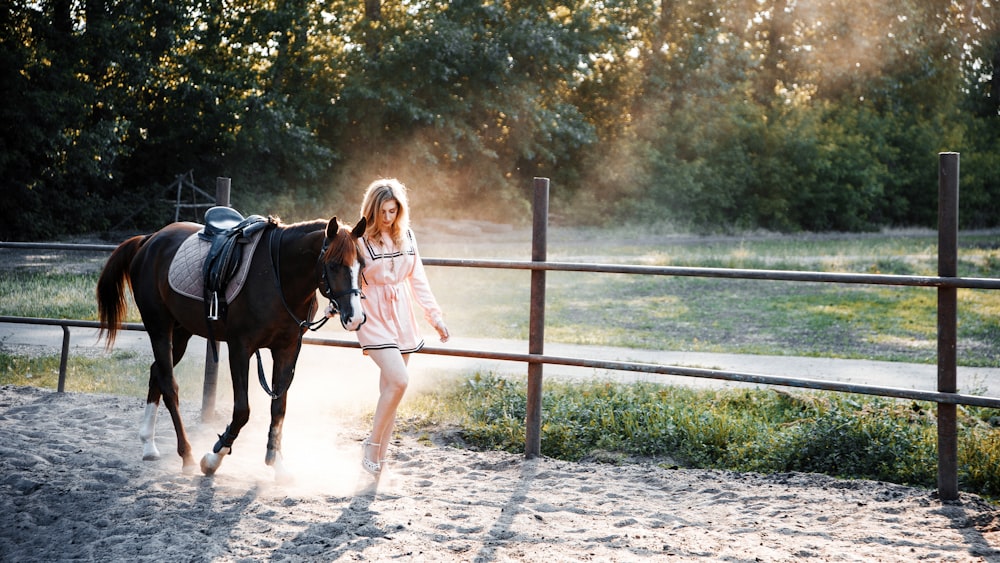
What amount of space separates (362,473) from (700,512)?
1.87 metres

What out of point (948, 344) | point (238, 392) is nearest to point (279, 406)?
point (238, 392)

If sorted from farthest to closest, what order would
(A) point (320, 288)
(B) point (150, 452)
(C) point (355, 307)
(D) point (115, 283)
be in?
(D) point (115, 283) < (B) point (150, 452) < (A) point (320, 288) < (C) point (355, 307)

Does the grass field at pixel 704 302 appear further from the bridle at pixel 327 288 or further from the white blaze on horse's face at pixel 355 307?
the white blaze on horse's face at pixel 355 307

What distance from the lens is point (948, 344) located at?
4598 millimetres

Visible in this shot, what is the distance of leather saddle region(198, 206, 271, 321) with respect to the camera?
471cm

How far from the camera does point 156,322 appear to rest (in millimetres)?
5266

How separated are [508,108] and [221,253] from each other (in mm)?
24061

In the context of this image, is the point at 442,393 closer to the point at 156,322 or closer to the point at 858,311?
the point at 156,322

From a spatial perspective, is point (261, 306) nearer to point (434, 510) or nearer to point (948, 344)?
point (434, 510)

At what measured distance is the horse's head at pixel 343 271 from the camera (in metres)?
4.14

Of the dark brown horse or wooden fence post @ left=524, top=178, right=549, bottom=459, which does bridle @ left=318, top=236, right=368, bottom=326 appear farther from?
wooden fence post @ left=524, top=178, right=549, bottom=459

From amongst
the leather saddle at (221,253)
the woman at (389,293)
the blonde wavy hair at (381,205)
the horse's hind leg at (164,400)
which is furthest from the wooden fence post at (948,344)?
the horse's hind leg at (164,400)

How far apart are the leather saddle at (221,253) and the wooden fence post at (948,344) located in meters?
3.60

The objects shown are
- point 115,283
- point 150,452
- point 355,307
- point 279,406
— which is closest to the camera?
point 355,307
